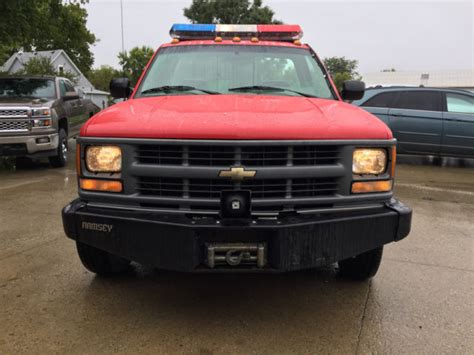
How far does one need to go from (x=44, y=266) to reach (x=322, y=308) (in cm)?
233

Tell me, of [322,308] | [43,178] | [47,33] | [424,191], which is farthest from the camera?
[47,33]

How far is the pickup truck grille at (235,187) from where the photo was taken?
8.39 feet

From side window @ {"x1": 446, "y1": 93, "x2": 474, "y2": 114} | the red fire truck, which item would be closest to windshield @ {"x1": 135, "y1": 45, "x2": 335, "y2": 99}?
the red fire truck

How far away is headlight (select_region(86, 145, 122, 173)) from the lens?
2.64 meters

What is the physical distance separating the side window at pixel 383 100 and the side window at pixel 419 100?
4.9 inches

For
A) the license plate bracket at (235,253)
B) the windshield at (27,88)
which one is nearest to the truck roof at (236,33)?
the license plate bracket at (235,253)

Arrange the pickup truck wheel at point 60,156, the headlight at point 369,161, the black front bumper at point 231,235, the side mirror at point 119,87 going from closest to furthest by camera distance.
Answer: the black front bumper at point 231,235, the headlight at point 369,161, the side mirror at point 119,87, the pickup truck wheel at point 60,156

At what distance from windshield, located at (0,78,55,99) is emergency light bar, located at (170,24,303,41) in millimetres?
5356

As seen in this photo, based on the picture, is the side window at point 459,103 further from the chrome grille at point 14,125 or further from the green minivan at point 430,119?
the chrome grille at point 14,125

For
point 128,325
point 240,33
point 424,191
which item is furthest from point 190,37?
point 424,191

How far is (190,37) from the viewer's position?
4.67m

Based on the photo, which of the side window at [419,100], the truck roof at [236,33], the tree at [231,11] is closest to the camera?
the truck roof at [236,33]

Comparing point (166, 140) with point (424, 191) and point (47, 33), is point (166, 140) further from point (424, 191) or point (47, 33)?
point (47, 33)

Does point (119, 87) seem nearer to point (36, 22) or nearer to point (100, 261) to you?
point (100, 261)
